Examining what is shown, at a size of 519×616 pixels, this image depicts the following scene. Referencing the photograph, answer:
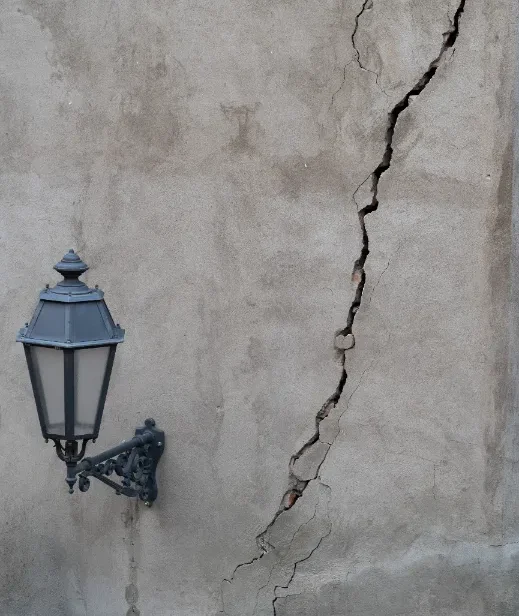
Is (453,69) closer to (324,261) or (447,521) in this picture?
(324,261)

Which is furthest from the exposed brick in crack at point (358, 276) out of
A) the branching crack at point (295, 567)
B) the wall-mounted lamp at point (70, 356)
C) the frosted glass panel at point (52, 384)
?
the frosted glass panel at point (52, 384)

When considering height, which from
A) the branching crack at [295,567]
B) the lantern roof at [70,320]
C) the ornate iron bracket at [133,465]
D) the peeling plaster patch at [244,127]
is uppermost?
the peeling plaster patch at [244,127]

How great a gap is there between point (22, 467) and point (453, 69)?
2436 millimetres

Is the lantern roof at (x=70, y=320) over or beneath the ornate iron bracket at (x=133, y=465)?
over

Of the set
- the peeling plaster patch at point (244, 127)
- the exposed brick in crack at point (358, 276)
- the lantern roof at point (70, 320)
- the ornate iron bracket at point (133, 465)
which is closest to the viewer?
the lantern roof at point (70, 320)

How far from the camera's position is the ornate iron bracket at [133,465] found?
370 cm

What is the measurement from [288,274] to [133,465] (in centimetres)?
99

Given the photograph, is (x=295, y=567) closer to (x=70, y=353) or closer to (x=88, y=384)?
(x=88, y=384)

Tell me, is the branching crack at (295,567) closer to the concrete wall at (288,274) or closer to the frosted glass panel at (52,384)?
the concrete wall at (288,274)

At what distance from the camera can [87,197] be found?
13.4ft

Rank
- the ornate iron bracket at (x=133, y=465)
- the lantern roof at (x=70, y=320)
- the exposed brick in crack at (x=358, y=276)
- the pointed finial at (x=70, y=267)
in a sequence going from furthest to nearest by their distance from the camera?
the exposed brick in crack at (x=358, y=276)
the ornate iron bracket at (x=133, y=465)
the pointed finial at (x=70, y=267)
the lantern roof at (x=70, y=320)

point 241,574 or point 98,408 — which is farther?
point 241,574

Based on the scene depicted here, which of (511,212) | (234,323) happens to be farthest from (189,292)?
(511,212)

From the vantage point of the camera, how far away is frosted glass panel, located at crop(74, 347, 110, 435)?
3312 millimetres
